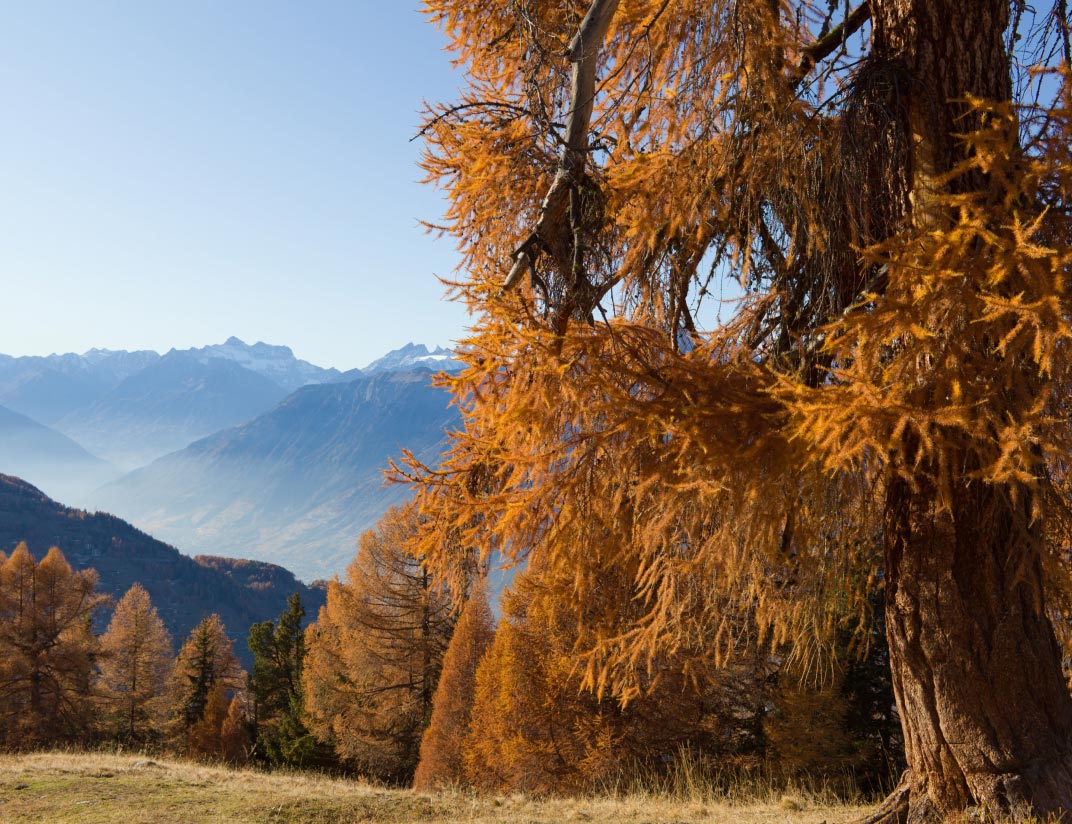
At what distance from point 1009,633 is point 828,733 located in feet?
43.8

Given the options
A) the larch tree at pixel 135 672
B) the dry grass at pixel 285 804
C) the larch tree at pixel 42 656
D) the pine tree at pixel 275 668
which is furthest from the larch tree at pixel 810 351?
the larch tree at pixel 135 672

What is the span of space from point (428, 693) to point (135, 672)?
2242cm

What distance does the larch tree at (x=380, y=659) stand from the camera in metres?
25.0

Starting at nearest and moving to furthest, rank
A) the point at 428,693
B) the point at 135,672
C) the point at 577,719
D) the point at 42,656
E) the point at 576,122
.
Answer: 1. the point at 576,122
2. the point at 577,719
3. the point at 428,693
4. the point at 42,656
5. the point at 135,672

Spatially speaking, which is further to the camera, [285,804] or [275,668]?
[275,668]

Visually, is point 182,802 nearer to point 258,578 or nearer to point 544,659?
point 544,659

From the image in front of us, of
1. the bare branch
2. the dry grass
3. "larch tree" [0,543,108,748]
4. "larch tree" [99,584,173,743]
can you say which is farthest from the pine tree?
the bare branch

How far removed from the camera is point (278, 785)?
11203 millimetres

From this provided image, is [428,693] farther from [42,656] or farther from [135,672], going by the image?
[135,672]

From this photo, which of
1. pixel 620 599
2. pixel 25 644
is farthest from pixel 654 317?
pixel 25 644

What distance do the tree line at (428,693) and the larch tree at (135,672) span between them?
117mm

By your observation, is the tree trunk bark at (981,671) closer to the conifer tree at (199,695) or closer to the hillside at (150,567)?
the conifer tree at (199,695)

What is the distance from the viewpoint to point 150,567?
582ft

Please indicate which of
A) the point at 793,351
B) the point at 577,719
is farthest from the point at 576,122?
the point at 577,719
